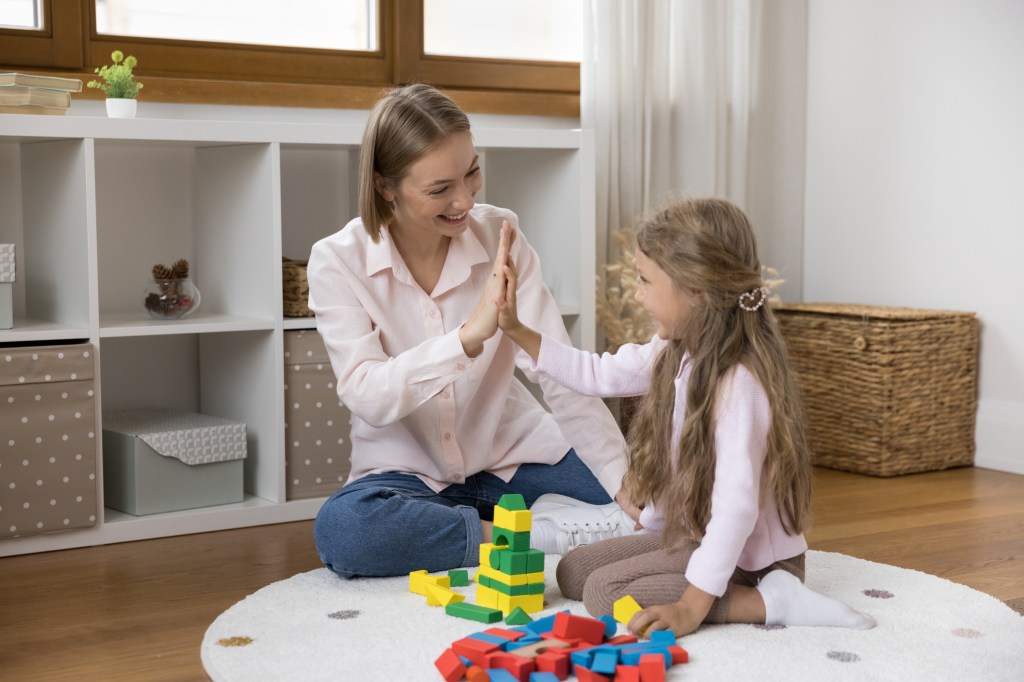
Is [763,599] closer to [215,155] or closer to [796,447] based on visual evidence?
[796,447]

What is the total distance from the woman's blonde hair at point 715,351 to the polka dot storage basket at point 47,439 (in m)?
1.06

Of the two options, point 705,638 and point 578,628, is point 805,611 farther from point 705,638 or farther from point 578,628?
point 578,628

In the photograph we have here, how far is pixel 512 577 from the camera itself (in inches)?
63.6

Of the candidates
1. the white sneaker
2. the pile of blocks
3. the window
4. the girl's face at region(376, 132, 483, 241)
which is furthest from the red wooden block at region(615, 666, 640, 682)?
the window

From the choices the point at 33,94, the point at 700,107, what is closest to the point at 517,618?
the point at 33,94

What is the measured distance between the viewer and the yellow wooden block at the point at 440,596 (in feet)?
5.42

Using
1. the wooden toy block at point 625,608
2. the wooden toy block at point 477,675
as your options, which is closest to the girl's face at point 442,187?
the wooden toy block at point 625,608

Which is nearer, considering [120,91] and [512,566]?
[512,566]

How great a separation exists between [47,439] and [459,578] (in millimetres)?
803

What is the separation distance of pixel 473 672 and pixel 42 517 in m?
1.04

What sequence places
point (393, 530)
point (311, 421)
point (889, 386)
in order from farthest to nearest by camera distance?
point (889, 386) < point (311, 421) < point (393, 530)

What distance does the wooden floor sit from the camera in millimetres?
1578

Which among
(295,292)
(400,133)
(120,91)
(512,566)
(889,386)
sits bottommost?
(512,566)

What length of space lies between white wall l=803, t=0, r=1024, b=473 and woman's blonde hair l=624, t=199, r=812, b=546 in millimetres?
1444
